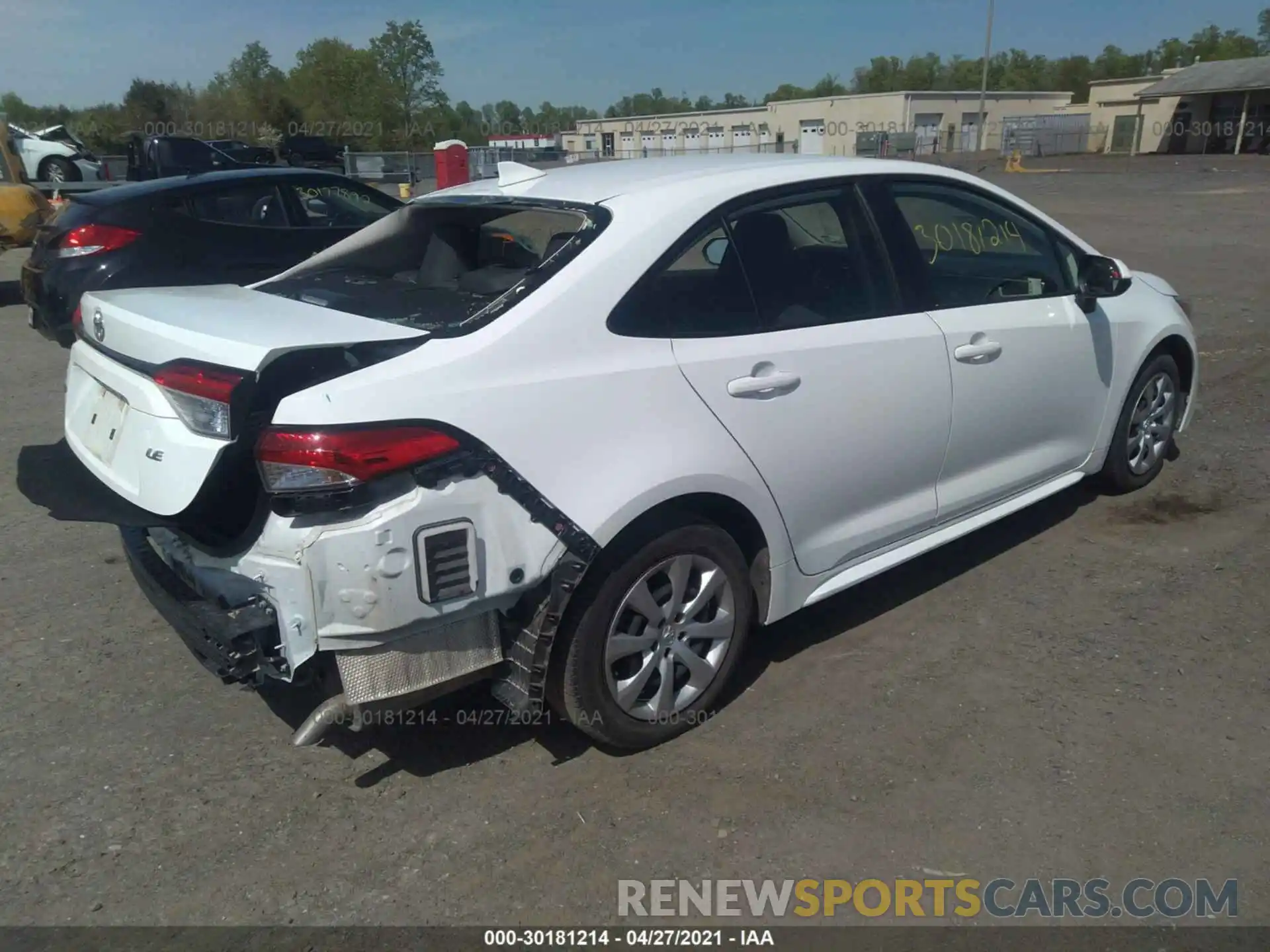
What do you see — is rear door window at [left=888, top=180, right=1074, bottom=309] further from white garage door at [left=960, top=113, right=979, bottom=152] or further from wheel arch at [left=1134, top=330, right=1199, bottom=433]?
white garage door at [left=960, top=113, right=979, bottom=152]

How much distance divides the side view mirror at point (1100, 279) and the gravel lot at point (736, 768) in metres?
1.19

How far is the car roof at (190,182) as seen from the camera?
7680 mm

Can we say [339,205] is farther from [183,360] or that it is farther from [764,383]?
[764,383]

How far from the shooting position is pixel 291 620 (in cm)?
255

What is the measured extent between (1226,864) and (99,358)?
3728 mm

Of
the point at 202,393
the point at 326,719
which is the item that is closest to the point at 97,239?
the point at 202,393

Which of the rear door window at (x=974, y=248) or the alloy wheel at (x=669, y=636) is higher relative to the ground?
the rear door window at (x=974, y=248)

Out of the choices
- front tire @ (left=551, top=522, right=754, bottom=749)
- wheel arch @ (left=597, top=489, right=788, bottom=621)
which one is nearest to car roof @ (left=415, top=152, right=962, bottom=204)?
wheel arch @ (left=597, top=489, right=788, bottom=621)

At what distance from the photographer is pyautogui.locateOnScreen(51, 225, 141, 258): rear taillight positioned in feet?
24.6

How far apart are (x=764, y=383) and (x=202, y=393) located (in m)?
1.66

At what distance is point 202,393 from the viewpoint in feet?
8.44

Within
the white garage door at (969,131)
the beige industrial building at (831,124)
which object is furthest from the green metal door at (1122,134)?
the white garage door at (969,131)

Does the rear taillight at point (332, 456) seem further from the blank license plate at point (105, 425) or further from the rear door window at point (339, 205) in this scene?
the rear door window at point (339, 205)
